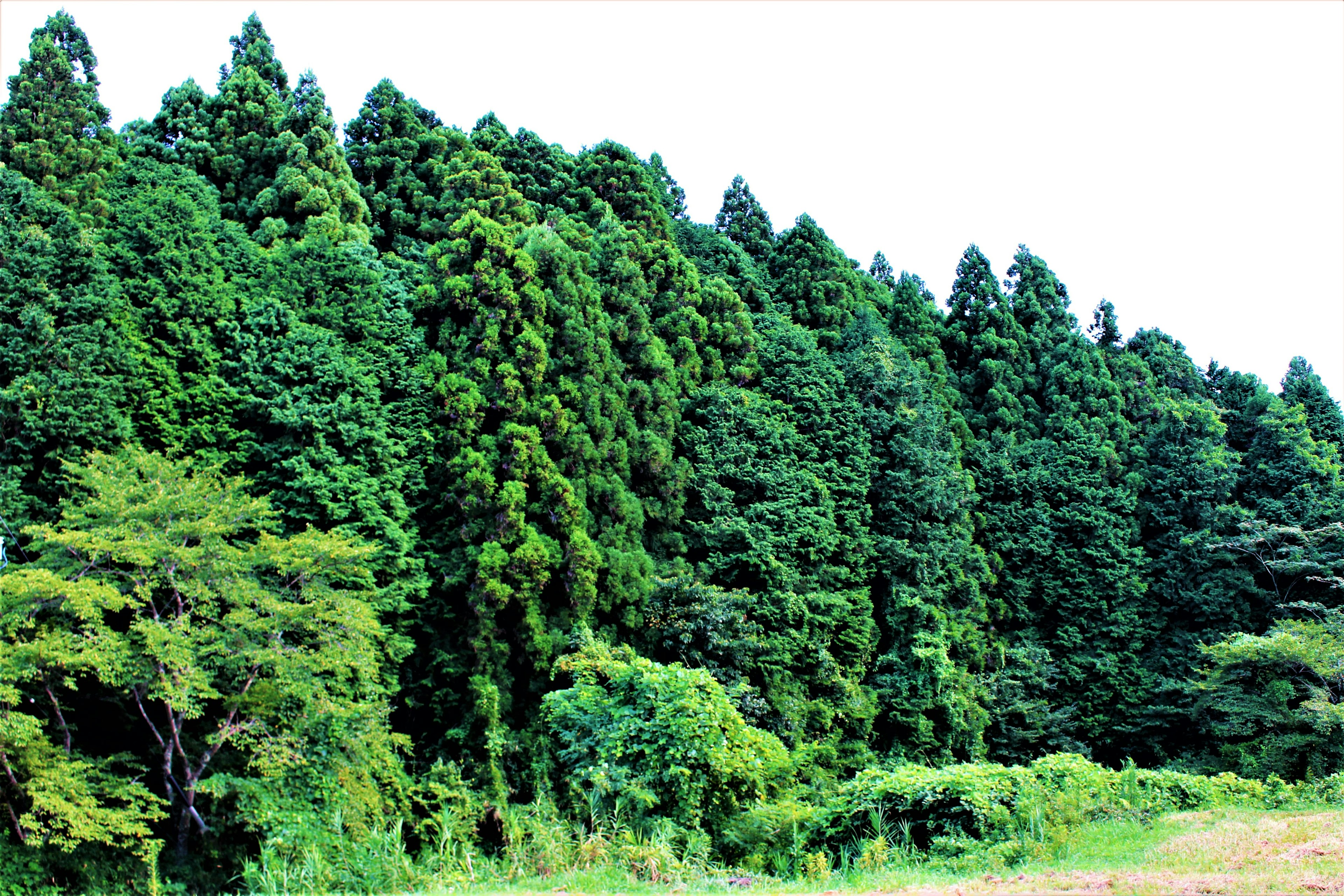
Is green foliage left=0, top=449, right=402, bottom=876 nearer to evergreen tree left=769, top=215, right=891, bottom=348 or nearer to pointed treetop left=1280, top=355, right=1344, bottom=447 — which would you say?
evergreen tree left=769, top=215, right=891, bottom=348

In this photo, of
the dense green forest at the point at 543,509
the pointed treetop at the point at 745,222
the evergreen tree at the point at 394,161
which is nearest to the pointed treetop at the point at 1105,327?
the dense green forest at the point at 543,509

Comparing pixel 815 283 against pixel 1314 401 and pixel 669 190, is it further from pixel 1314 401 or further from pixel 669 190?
pixel 1314 401

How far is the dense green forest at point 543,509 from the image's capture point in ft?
38.7

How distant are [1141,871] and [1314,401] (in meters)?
23.2

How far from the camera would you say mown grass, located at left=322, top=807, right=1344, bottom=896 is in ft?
24.6

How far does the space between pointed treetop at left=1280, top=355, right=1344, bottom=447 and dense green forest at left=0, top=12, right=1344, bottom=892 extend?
0.14 m

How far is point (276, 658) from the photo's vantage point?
1148cm

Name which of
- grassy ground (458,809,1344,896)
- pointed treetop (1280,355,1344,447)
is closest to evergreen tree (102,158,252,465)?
grassy ground (458,809,1344,896)

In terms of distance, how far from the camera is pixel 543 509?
16812mm

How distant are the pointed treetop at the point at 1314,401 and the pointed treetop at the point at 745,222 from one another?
14.5m

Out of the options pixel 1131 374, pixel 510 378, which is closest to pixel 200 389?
pixel 510 378

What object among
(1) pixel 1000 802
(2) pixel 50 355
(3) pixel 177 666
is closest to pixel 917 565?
(1) pixel 1000 802

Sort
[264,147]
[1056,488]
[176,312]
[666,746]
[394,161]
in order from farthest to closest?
[1056,488], [394,161], [264,147], [176,312], [666,746]

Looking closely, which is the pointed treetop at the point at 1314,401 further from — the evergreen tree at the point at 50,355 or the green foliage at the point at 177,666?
the evergreen tree at the point at 50,355
